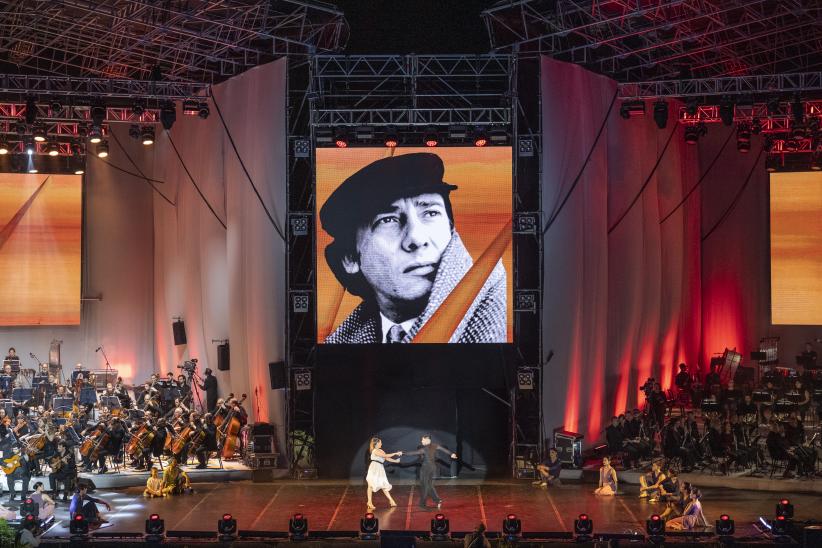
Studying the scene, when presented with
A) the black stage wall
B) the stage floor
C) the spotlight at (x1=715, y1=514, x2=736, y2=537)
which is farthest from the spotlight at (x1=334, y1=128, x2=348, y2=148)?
the spotlight at (x1=715, y1=514, x2=736, y2=537)

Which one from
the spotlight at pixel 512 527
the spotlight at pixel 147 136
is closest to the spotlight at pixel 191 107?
the spotlight at pixel 147 136

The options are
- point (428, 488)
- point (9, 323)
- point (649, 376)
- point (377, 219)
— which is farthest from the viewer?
point (9, 323)

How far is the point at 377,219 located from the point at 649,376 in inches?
326

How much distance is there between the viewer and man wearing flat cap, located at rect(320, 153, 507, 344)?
21.0 metres

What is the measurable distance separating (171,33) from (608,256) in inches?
421

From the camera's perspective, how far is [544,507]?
18.8 m

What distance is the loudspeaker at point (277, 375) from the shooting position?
70.0 ft

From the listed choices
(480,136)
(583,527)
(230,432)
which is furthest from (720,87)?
(230,432)

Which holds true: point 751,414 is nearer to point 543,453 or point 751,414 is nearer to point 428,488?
point 543,453

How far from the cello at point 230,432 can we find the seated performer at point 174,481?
1495mm

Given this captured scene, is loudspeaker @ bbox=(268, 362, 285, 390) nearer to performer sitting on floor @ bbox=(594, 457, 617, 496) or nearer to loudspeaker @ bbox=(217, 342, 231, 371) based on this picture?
loudspeaker @ bbox=(217, 342, 231, 371)

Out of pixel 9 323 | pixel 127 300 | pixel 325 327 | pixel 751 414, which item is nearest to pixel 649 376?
pixel 751 414

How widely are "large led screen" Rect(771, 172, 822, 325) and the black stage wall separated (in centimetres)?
1013

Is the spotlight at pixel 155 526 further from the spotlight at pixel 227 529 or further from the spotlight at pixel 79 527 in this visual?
the spotlight at pixel 79 527
